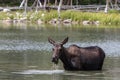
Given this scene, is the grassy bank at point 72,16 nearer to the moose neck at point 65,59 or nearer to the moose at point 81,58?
the moose at point 81,58

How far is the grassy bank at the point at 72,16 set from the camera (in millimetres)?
75819

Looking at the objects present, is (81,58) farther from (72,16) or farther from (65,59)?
(72,16)

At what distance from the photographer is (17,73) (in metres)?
22.7

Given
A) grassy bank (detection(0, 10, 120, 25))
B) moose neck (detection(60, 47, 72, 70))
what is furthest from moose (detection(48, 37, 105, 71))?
grassy bank (detection(0, 10, 120, 25))

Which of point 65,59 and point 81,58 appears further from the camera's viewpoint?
point 81,58

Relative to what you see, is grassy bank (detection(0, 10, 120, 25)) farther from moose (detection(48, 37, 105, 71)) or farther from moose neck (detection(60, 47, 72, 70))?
moose neck (detection(60, 47, 72, 70))

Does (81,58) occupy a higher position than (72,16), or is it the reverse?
(81,58)

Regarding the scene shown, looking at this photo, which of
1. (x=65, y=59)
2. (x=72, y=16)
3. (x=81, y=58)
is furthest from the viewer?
(x=72, y=16)

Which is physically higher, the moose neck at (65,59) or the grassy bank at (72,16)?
the moose neck at (65,59)

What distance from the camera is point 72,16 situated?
7981 cm

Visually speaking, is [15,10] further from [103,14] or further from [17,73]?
[17,73]

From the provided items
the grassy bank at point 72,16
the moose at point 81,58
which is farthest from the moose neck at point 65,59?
the grassy bank at point 72,16

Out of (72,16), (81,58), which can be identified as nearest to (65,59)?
(81,58)

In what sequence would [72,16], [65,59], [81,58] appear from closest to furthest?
[65,59], [81,58], [72,16]
